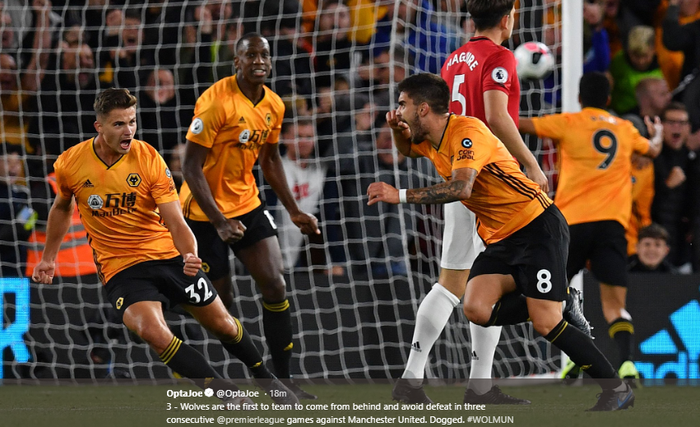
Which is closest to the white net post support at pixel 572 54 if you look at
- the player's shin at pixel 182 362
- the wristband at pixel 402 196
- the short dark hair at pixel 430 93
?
the short dark hair at pixel 430 93

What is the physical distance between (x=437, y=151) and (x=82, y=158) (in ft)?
5.79

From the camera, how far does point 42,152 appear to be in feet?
27.7

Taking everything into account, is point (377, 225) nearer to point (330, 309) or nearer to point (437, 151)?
point (330, 309)

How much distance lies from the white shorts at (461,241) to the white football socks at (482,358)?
33 centimetres

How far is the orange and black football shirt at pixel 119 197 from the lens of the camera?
16.1 feet

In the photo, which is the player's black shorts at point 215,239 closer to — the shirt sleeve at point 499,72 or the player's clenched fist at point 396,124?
the player's clenched fist at point 396,124

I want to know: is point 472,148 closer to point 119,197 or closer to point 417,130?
point 417,130

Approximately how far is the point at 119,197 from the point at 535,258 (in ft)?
6.73

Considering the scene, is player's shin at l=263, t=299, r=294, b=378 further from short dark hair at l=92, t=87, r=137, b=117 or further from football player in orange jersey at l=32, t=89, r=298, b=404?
short dark hair at l=92, t=87, r=137, b=117

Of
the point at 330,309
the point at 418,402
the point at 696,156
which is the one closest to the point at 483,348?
the point at 418,402

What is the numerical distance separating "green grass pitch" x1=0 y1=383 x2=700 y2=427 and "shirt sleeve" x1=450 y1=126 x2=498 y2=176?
1.13 metres

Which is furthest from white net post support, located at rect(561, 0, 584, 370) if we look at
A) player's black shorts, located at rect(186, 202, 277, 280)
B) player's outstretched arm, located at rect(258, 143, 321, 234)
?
player's black shorts, located at rect(186, 202, 277, 280)

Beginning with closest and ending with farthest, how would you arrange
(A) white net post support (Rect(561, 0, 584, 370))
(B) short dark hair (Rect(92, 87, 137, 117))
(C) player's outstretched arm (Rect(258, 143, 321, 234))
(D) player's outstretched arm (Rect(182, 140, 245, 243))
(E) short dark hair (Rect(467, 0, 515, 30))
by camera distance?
(B) short dark hair (Rect(92, 87, 137, 117))
(E) short dark hair (Rect(467, 0, 515, 30))
(D) player's outstretched arm (Rect(182, 140, 245, 243))
(C) player's outstretched arm (Rect(258, 143, 321, 234))
(A) white net post support (Rect(561, 0, 584, 370))

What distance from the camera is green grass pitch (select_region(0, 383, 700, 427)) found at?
4398 millimetres
